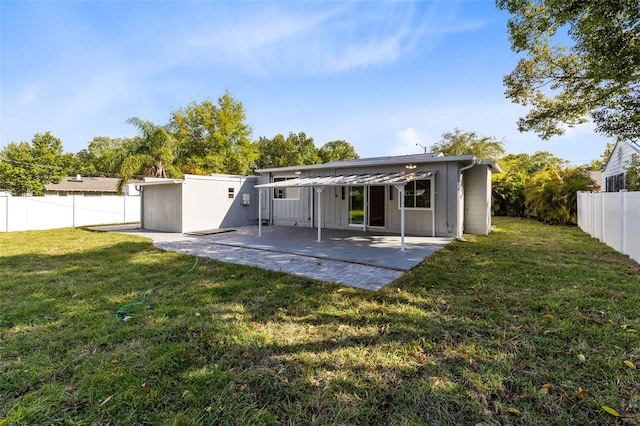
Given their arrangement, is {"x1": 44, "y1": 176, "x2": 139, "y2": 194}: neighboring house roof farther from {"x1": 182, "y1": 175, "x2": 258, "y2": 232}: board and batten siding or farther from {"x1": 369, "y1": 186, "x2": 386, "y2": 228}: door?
{"x1": 369, "y1": 186, "x2": 386, "y2": 228}: door

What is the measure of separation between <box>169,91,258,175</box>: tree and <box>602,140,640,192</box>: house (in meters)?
26.7

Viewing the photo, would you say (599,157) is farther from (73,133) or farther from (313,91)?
(73,133)

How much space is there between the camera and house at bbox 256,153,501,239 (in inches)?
385

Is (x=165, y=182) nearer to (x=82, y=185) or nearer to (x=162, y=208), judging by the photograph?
(x=162, y=208)

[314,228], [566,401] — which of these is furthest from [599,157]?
[566,401]

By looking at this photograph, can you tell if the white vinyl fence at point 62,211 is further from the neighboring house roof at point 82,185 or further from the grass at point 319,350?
the neighboring house roof at point 82,185

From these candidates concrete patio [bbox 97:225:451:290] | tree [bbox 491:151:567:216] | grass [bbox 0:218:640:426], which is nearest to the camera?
grass [bbox 0:218:640:426]

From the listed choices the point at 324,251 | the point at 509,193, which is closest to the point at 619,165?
the point at 509,193

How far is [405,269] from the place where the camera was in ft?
19.1

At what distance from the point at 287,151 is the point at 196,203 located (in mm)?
24099

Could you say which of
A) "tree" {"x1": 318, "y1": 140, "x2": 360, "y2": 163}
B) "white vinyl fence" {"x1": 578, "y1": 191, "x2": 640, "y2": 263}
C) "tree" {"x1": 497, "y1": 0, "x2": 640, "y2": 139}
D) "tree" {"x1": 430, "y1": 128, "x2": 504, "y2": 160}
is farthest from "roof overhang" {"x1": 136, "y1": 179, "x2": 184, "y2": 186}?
"tree" {"x1": 318, "y1": 140, "x2": 360, "y2": 163}

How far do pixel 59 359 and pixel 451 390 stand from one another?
11.2 ft

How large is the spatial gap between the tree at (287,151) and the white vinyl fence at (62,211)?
1947cm

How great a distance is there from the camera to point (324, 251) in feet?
25.3
